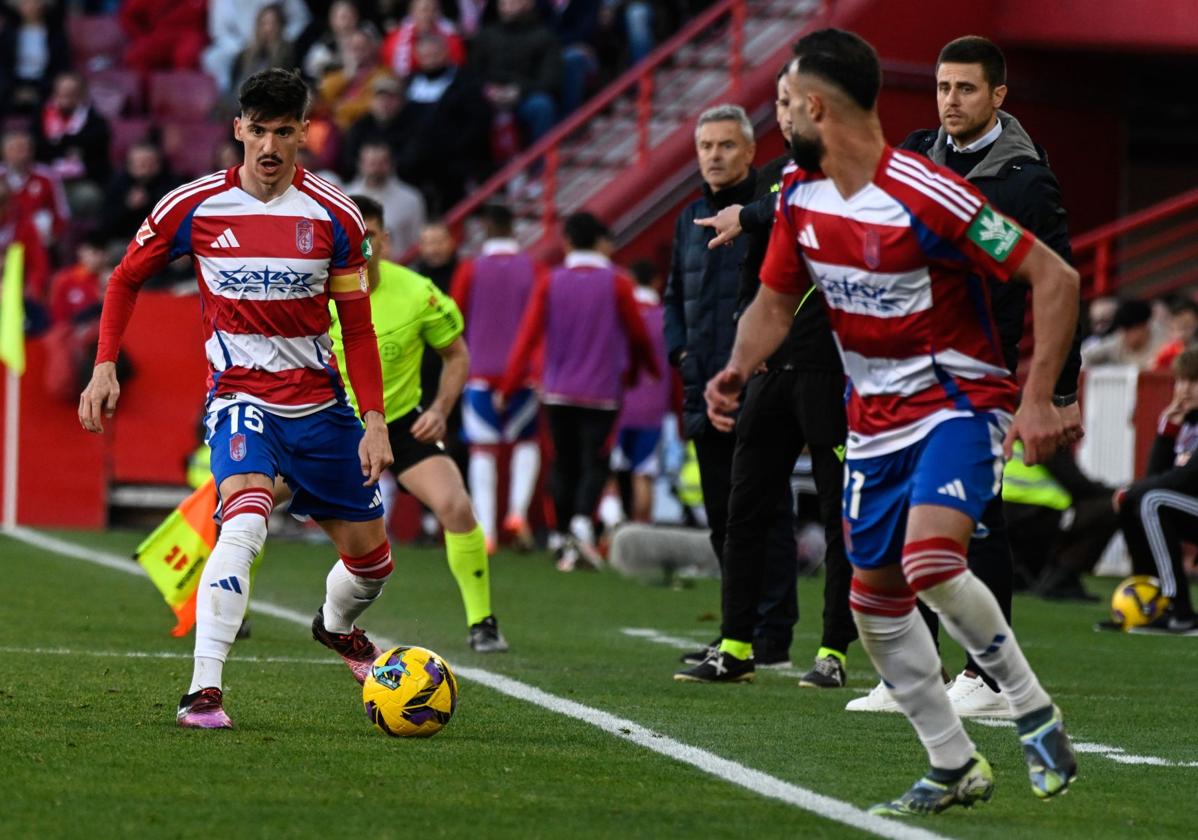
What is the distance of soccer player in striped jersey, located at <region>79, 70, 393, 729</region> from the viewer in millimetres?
7035

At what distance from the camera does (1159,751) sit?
6.95 metres

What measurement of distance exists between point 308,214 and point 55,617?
4.00 meters

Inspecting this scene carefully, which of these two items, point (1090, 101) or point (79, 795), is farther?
point (1090, 101)

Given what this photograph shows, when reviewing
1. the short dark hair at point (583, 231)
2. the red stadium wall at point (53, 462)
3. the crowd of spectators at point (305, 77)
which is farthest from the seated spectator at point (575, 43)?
the red stadium wall at point (53, 462)

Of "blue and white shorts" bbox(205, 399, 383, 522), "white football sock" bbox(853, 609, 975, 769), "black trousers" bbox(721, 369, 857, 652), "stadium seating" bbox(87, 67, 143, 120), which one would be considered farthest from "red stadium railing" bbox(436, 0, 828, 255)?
"white football sock" bbox(853, 609, 975, 769)

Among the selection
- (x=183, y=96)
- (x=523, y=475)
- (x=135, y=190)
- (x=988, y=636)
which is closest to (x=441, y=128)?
(x=135, y=190)

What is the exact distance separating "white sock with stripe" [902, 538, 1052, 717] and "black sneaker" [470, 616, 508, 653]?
4137 millimetres

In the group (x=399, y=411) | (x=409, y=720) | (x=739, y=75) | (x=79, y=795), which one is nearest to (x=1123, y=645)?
(x=399, y=411)

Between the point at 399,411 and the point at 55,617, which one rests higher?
the point at 399,411

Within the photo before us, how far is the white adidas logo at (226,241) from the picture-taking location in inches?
280

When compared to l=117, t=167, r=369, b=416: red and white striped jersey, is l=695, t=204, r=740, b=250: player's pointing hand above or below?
above

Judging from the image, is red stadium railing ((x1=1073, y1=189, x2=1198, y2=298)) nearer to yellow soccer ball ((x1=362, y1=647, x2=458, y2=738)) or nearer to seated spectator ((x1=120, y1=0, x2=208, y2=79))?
seated spectator ((x1=120, y1=0, x2=208, y2=79))

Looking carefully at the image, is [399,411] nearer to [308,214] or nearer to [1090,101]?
[308,214]

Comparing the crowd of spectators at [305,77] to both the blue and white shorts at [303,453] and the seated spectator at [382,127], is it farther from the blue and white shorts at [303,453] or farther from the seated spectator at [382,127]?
the blue and white shorts at [303,453]
